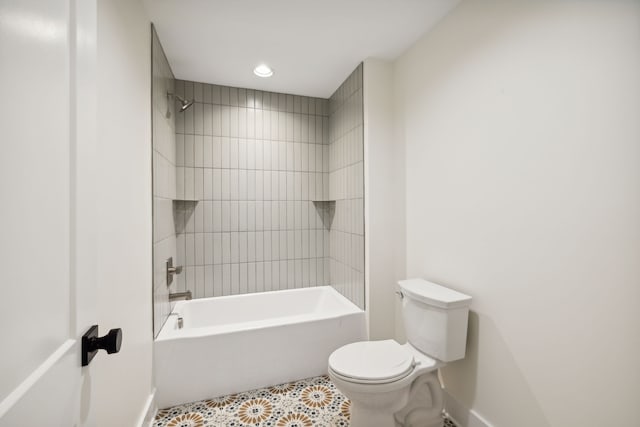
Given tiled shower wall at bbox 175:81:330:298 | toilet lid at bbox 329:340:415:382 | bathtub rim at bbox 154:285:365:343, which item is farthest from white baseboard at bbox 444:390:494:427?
tiled shower wall at bbox 175:81:330:298

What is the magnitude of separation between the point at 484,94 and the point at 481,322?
3.92 feet

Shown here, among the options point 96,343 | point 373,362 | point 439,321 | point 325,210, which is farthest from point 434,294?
point 325,210

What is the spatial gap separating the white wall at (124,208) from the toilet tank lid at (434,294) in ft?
4.86

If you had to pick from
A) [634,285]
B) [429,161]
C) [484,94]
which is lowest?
[634,285]

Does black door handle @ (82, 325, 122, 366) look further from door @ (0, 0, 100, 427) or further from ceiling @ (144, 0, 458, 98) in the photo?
ceiling @ (144, 0, 458, 98)

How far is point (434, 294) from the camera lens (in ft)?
5.22

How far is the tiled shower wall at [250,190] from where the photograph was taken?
102 inches

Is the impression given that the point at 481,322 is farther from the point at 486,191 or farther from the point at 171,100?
the point at 171,100

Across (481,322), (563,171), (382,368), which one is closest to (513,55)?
(563,171)

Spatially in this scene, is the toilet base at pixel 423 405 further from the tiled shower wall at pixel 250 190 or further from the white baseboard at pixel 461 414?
the tiled shower wall at pixel 250 190

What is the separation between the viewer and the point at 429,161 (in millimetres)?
1877

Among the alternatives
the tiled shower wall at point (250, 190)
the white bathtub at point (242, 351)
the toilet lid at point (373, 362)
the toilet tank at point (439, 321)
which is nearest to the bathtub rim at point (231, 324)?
the white bathtub at point (242, 351)

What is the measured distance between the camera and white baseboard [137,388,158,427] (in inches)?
60.7

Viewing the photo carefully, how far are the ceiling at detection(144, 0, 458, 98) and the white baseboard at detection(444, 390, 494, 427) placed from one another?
2288 millimetres
